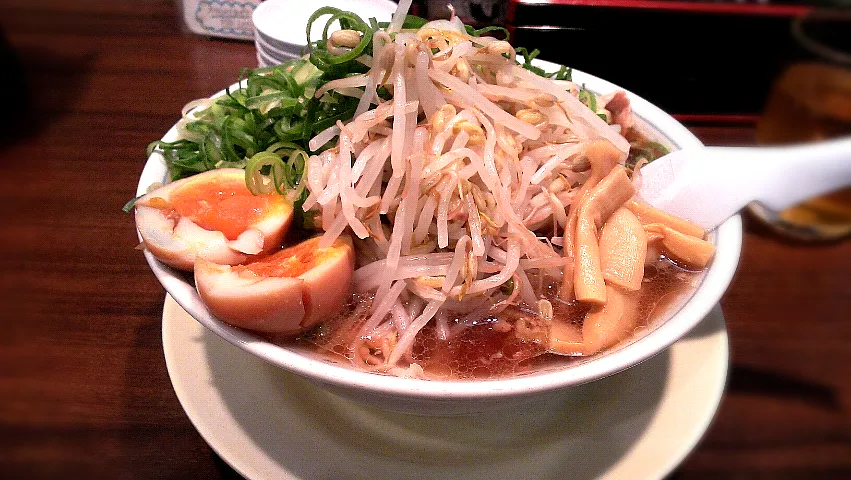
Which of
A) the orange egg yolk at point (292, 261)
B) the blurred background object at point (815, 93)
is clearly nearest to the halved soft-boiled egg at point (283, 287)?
the orange egg yolk at point (292, 261)

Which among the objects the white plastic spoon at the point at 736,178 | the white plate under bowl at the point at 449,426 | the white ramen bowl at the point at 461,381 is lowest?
the white plate under bowl at the point at 449,426

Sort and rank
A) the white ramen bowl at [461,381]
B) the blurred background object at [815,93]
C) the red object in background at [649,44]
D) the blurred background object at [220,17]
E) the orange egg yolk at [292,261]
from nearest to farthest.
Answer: the blurred background object at [815,93], the white ramen bowl at [461,381], the orange egg yolk at [292,261], the red object in background at [649,44], the blurred background object at [220,17]

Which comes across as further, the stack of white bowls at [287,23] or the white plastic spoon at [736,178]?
the stack of white bowls at [287,23]

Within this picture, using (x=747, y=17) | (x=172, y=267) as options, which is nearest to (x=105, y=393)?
(x=172, y=267)

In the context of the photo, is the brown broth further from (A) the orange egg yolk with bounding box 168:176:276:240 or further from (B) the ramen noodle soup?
(A) the orange egg yolk with bounding box 168:176:276:240

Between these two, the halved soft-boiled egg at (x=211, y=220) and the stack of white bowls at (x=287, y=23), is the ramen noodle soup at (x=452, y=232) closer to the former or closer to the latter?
the halved soft-boiled egg at (x=211, y=220)

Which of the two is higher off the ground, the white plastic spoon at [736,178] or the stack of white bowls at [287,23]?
the white plastic spoon at [736,178]

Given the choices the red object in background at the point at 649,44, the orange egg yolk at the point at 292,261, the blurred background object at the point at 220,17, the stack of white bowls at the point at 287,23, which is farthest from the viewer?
the blurred background object at the point at 220,17
